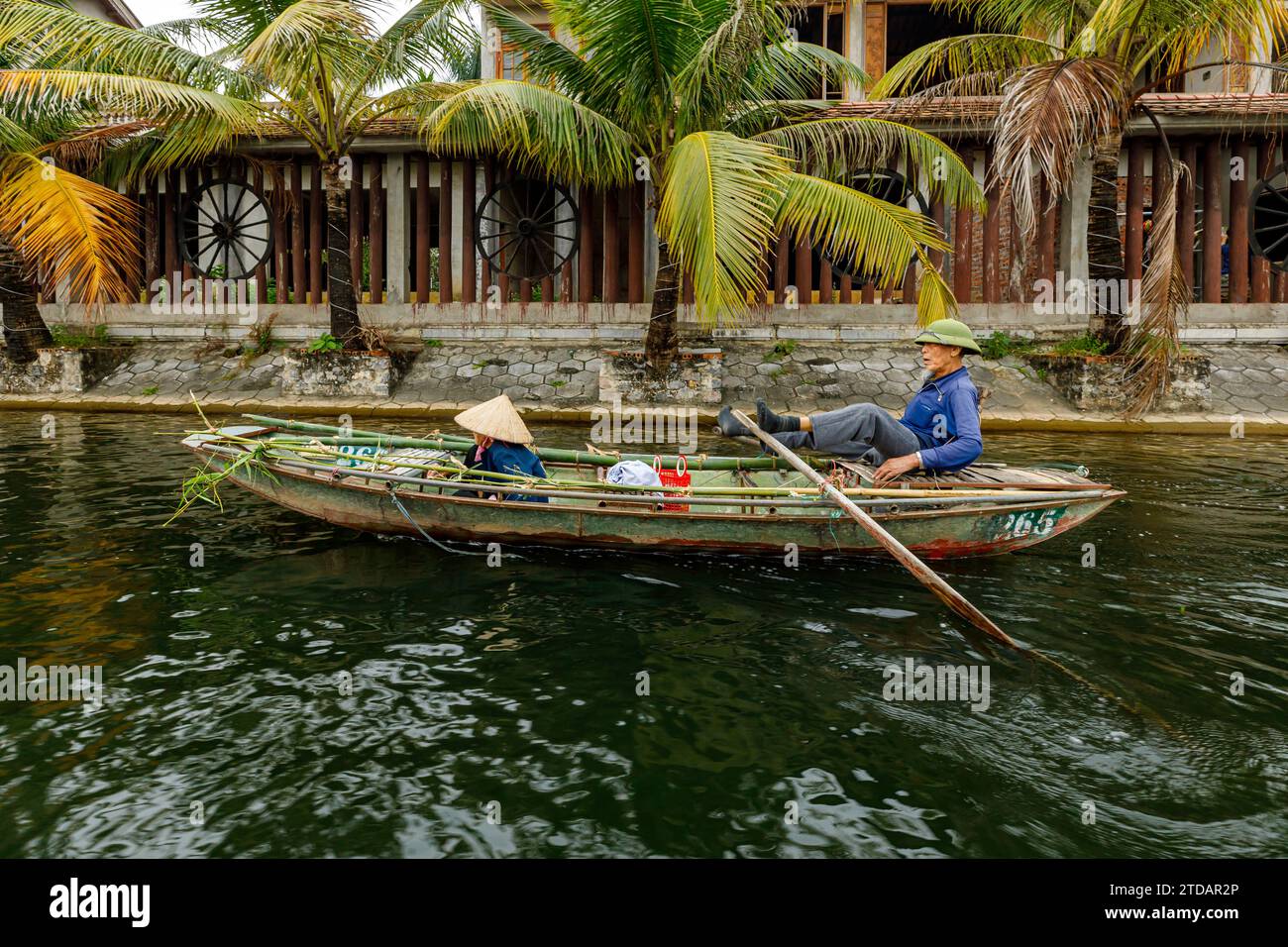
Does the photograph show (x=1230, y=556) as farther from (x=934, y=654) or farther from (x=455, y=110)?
(x=455, y=110)

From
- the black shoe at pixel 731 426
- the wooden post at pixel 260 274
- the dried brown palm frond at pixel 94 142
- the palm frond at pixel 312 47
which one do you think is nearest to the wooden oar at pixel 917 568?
the black shoe at pixel 731 426

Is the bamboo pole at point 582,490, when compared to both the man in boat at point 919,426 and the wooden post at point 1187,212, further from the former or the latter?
the wooden post at point 1187,212

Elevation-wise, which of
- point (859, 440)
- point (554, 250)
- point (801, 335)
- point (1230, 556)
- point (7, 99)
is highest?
point (7, 99)

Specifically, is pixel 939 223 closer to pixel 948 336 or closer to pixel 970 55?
pixel 970 55

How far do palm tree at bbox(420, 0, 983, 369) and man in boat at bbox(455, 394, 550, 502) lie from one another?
10.9ft

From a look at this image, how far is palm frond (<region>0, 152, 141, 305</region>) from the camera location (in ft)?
43.0

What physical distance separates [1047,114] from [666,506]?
7.86 m

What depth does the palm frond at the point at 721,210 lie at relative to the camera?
977 centimetres

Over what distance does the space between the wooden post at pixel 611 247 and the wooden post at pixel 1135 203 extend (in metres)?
8.45

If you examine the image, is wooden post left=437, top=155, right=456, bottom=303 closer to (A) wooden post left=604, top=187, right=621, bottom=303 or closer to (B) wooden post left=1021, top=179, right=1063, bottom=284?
(A) wooden post left=604, top=187, right=621, bottom=303

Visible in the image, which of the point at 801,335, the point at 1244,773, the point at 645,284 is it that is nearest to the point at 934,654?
the point at 1244,773

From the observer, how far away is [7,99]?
1345 cm

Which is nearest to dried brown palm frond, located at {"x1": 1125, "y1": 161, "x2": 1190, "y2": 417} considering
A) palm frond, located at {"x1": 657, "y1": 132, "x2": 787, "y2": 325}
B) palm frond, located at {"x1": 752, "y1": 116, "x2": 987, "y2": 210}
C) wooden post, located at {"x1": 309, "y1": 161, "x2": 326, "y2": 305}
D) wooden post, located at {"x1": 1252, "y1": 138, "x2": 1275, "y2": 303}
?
palm frond, located at {"x1": 752, "y1": 116, "x2": 987, "y2": 210}

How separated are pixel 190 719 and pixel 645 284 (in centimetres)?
1379
